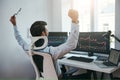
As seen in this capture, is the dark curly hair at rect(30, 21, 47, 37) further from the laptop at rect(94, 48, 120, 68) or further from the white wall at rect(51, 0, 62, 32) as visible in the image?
the white wall at rect(51, 0, 62, 32)

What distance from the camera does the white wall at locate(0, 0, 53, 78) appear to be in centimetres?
282

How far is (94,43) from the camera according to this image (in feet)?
8.91

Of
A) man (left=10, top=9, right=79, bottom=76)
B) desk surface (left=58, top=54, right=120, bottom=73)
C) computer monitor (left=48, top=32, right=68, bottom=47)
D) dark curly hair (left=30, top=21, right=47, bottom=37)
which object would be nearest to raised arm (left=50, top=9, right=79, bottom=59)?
man (left=10, top=9, right=79, bottom=76)

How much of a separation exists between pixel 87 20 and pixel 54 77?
1.96 m

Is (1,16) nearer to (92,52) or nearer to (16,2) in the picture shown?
(16,2)

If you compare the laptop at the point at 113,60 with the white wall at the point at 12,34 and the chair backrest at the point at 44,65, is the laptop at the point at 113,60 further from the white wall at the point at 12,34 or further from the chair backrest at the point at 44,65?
the white wall at the point at 12,34

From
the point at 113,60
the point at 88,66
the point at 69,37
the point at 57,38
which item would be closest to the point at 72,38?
the point at 69,37

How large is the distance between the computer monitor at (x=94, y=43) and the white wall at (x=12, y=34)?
39.9 inches

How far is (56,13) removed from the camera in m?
3.63

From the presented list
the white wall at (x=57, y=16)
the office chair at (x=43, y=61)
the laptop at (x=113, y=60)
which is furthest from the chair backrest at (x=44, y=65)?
the white wall at (x=57, y=16)

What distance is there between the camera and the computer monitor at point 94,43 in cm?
257

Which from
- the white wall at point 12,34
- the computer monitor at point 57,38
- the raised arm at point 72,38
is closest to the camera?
the raised arm at point 72,38

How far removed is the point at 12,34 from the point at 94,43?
4.52 ft

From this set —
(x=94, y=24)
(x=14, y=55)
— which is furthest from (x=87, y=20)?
(x=14, y=55)
